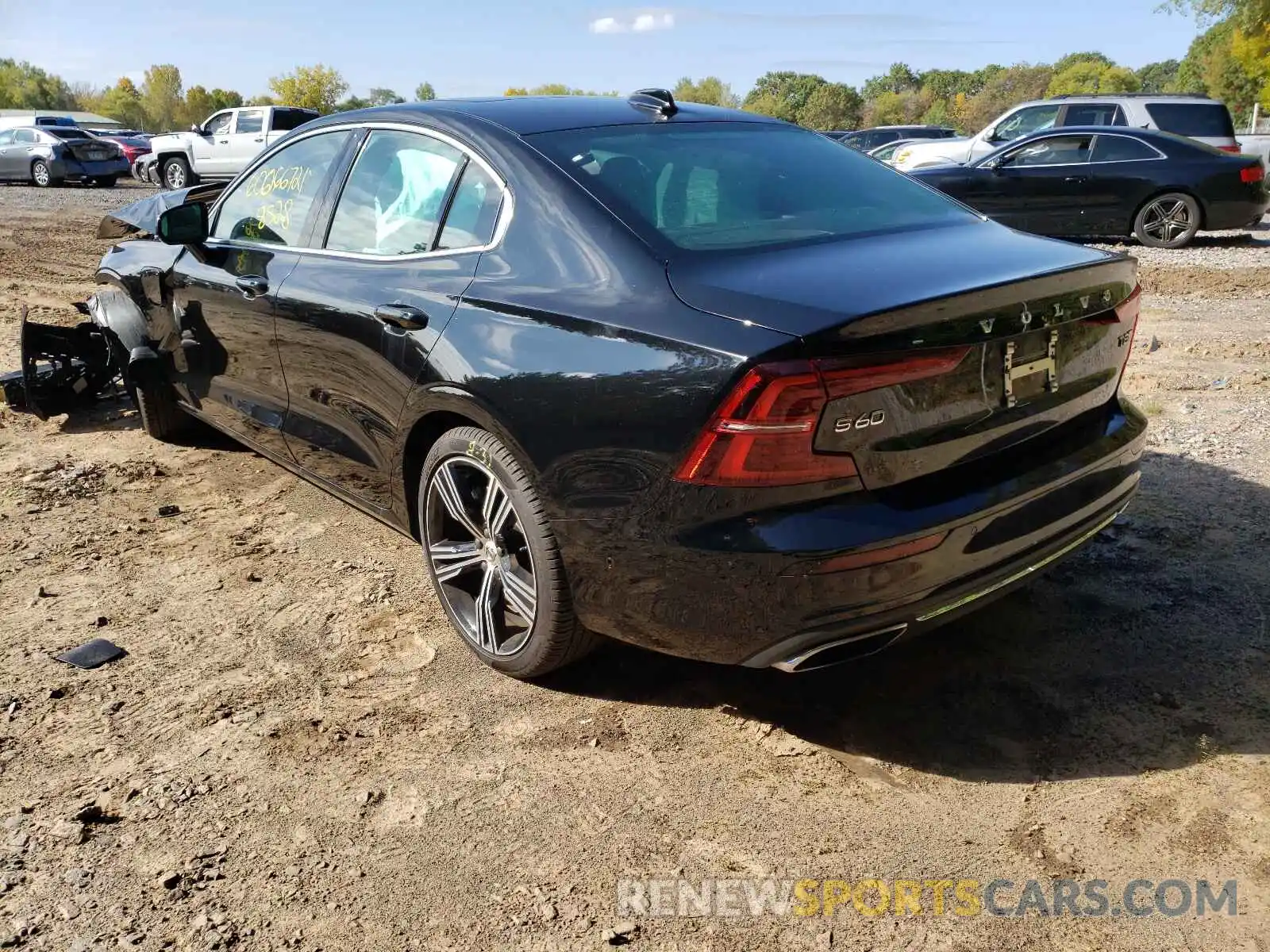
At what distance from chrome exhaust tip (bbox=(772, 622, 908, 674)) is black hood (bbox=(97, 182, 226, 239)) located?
4.04 m

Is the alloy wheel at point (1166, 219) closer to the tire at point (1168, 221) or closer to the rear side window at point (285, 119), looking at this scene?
the tire at point (1168, 221)

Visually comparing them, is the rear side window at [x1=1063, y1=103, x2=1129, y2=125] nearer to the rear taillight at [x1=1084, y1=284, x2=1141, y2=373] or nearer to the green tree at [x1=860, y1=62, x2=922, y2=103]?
the rear taillight at [x1=1084, y1=284, x2=1141, y2=373]

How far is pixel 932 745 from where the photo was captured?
9.35ft

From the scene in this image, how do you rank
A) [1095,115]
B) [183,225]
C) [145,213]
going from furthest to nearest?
[1095,115] < [145,213] < [183,225]

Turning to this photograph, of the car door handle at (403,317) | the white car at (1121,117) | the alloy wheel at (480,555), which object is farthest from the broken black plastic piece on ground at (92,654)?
the white car at (1121,117)

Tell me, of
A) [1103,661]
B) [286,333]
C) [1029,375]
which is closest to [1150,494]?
[1103,661]

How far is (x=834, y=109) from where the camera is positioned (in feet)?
338

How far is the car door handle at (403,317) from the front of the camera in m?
3.19

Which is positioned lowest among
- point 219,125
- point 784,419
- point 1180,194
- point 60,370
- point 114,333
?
point 60,370

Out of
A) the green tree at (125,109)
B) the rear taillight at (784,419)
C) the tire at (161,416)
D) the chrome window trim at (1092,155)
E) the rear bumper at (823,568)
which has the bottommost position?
the tire at (161,416)

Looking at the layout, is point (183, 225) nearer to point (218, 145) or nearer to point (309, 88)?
point (218, 145)

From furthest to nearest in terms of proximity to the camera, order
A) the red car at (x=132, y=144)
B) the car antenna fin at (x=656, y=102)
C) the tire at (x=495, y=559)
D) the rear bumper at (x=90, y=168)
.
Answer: the red car at (x=132, y=144) < the rear bumper at (x=90, y=168) < the car antenna fin at (x=656, y=102) < the tire at (x=495, y=559)

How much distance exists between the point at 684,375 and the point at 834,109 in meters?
109

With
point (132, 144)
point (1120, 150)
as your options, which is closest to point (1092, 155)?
point (1120, 150)
